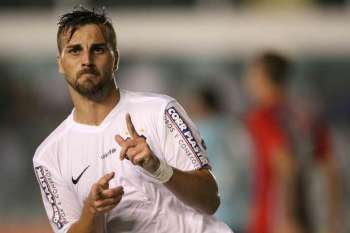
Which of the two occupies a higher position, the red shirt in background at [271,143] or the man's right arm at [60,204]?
the man's right arm at [60,204]

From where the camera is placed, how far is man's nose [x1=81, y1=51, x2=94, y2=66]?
193 inches

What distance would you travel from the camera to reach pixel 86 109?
5121mm

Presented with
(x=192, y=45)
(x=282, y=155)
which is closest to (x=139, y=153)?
(x=282, y=155)

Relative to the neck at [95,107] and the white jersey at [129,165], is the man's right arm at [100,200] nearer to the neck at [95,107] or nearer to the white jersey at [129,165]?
the white jersey at [129,165]

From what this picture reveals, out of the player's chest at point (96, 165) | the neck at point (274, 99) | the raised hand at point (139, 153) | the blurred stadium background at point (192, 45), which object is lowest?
the blurred stadium background at point (192, 45)

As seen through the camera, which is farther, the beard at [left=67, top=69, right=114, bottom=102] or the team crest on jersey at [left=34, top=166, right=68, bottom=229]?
the team crest on jersey at [left=34, top=166, right=68, bottom=229]

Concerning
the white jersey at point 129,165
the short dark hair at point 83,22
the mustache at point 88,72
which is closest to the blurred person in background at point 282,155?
the white jersey at point 129,165

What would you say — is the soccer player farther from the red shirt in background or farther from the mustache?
the red shirt in background

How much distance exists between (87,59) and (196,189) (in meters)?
0.70

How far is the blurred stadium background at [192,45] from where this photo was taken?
73.2ft

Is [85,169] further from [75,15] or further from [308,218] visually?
[308,218]

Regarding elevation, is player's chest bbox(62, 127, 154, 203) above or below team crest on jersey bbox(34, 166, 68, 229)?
above

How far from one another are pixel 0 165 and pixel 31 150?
1109 millimetres

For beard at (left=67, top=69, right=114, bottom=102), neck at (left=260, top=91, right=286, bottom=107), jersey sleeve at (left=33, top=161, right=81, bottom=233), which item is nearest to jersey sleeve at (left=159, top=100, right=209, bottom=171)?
beard at (left=67, top=69, right=114, bottom=102)
